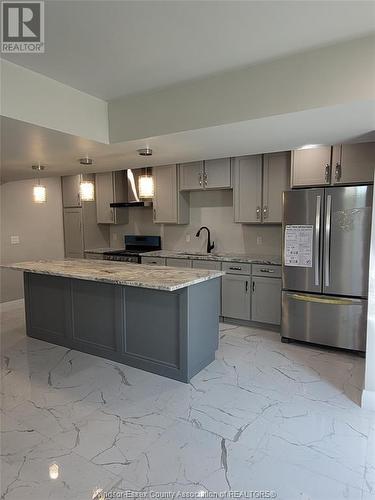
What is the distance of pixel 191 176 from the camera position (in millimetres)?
4887

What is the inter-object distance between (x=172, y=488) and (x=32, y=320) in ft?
9.56

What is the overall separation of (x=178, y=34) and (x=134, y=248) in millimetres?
4378

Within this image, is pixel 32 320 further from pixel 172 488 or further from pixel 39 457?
pixel 172 488

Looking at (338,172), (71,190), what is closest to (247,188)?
(338,172)

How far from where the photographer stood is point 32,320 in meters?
4.03

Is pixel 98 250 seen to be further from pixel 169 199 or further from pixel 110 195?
pixel 169 199

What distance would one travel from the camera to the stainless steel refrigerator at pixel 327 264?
3.32 metres

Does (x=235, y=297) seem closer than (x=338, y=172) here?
No

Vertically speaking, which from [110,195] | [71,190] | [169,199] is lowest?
[169,199]

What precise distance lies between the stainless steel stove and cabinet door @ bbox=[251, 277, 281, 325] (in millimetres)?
1958

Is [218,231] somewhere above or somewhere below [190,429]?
above

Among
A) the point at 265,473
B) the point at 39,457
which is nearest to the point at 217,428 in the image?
the point at 265,473

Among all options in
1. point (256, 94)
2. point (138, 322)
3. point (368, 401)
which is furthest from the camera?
point (138, 322)

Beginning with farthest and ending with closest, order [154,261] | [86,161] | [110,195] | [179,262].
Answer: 1. [110,195]
2. [154,261]
3. [179,262]
4. [86,161]
